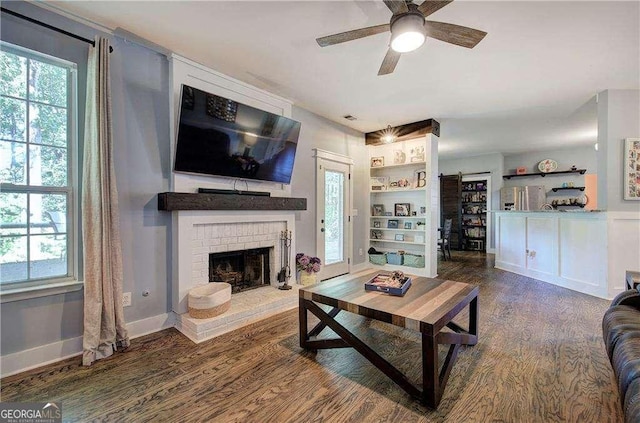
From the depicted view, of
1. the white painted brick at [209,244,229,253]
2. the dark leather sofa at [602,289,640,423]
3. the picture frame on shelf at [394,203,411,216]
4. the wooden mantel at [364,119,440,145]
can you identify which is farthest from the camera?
the picture frame on shelf at [394,203,411,216]

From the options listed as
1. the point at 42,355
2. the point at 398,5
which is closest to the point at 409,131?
the point at 398,5

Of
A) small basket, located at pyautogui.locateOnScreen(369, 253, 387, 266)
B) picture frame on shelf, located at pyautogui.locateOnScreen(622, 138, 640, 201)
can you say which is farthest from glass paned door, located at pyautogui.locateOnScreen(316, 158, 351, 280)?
picture frame on shelf, located at pyautogui.locateOnScreen(622, 138, 640, 201)

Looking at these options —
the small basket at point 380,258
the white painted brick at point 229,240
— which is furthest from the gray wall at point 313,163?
the white painted brick at point 229,240

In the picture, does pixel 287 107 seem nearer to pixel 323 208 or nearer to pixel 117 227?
pixel 323 208

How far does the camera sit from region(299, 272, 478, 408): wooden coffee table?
160 centimetres

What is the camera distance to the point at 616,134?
3539 mm

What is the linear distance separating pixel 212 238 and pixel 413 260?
335 cm

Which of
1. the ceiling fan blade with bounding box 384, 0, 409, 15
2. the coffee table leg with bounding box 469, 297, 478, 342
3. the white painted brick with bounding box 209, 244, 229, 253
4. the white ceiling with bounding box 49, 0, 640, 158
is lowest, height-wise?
the coffee table leg with bounding box 469, 297, 478, 342

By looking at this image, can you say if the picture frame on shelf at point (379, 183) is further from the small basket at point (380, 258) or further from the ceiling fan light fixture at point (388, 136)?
the small basket at point (380, 258)

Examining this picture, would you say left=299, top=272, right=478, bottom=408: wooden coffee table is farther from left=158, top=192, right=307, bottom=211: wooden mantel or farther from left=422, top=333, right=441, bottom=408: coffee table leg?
left=158, top=192, right=307, bottom=211: wooden mantel

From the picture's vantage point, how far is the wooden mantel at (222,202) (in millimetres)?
2600

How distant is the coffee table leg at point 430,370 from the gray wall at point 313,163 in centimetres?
267

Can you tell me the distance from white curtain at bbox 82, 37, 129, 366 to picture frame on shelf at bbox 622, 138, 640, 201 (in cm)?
563

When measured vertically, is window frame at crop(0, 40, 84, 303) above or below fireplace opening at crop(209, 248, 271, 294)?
above
